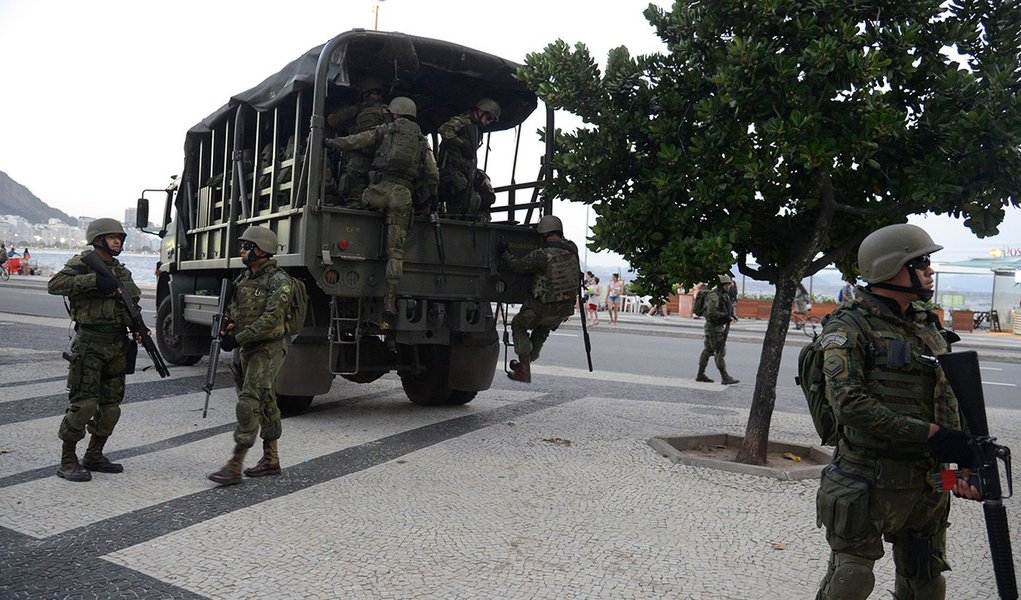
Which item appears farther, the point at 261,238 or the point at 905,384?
the point at 261,238

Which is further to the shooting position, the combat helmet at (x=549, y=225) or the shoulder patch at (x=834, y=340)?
the combat helmet at (x=549, y=225)

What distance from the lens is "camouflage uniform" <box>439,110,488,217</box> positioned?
8.02 m

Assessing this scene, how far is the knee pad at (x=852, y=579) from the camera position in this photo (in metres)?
2.78

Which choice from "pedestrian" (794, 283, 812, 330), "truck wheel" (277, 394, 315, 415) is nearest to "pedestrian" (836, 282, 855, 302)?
"pedestrian" (794, 283, 812, 330)

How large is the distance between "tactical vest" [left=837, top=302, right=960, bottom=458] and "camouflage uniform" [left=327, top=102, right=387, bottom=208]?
5.08 meters

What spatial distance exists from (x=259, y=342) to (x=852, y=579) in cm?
393

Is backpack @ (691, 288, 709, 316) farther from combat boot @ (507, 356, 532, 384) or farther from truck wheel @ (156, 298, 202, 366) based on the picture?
truck wheel @ (156, 298, 202, 366)

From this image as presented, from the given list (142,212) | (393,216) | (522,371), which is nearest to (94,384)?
(393,216)

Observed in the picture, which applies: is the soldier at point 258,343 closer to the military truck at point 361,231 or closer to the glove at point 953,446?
the military truck at point 361,231

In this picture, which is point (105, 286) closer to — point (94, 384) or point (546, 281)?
point (94, 384)

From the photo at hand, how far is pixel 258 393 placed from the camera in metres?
5.20

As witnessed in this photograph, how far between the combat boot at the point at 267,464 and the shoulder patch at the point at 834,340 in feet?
12.8

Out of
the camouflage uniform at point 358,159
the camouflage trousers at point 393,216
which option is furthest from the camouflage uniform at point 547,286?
the camouflage uniform at point 358,159

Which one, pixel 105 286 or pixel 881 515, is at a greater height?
pixel 105 286
